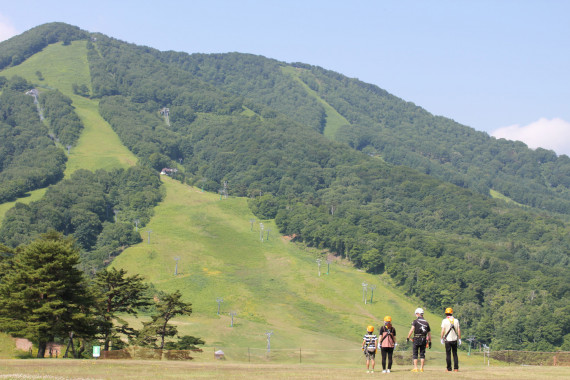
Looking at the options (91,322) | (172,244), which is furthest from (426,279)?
(91,322)

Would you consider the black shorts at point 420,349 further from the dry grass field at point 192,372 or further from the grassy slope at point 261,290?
the grassy slope at point 261,290

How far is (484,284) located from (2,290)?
135464mm

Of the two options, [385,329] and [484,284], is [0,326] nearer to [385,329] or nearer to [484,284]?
[385,329]

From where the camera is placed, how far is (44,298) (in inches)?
2137

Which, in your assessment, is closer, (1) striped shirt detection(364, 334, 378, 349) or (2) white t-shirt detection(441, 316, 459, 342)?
(2) white t-shirt detection(441, 316, 459, 342)

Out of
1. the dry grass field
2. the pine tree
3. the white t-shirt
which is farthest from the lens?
the pine tree

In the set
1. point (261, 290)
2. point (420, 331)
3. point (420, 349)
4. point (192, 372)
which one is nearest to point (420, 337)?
point (420, 331)

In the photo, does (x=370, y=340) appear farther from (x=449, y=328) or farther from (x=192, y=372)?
(x=192, y=372)

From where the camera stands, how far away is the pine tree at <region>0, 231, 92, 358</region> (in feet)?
172

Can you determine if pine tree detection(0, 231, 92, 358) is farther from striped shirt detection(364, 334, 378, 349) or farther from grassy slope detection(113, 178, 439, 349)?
grassy slope detection(113, 178, 439, 349)

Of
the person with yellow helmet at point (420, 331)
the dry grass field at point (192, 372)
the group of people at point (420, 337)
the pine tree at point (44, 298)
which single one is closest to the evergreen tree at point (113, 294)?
the pine tree at point (44, 298)

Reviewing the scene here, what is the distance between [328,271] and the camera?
175375 mm

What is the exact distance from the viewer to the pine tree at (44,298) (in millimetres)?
52531

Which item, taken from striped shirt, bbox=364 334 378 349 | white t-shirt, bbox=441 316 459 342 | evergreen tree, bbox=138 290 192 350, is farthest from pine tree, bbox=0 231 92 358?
white t-shirt, bbox=441 316 459 342
